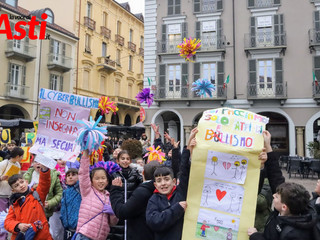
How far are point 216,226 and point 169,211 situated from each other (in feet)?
1.26

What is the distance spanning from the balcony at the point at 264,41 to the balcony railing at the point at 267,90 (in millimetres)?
2043

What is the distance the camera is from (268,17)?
54.9 feet

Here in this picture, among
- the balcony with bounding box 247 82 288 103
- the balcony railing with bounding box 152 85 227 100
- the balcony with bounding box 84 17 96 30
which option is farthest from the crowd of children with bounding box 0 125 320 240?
the balcony with bounding box 84 17 96 30

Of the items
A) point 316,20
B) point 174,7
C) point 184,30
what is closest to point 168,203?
point 184,30

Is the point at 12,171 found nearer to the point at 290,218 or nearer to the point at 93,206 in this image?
the point at 93,206

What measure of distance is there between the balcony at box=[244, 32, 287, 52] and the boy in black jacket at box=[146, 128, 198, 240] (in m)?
15.5

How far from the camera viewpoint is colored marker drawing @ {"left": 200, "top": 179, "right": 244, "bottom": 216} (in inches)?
89.1

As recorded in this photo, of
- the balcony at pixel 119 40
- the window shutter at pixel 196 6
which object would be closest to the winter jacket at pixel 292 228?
the window shutter at pixel 196 6

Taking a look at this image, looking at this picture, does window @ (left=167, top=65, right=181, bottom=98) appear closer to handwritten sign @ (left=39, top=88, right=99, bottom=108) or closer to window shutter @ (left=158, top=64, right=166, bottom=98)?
window shutter @ (left=158, top=64, right=166, bottom=98)

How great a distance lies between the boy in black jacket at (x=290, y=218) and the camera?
199 centimetres

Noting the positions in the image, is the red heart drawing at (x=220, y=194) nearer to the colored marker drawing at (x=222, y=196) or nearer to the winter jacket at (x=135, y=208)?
the colored marker drawing at (x=222, y=196)

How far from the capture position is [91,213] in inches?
117

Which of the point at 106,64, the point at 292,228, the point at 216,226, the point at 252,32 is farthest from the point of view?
the point at 106,64

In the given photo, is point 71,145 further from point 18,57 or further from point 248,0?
point 18,57
